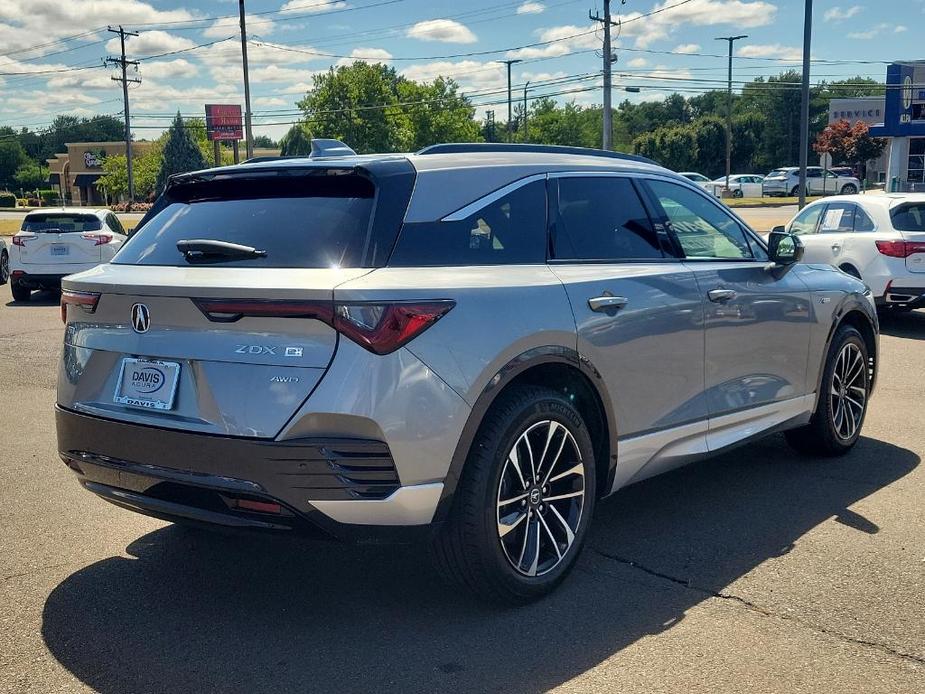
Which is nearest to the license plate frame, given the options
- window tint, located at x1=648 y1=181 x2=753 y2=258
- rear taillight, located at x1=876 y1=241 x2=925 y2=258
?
window tint, located at x1=648 y1=181 x2=753 y2=258

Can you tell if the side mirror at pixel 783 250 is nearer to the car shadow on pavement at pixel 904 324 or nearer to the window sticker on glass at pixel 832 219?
the car shadow on pavement at pixel 904 324

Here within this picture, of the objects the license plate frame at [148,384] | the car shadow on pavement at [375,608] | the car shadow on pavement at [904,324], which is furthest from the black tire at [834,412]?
the car shadow on pavement at [904,324]

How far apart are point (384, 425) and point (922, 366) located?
25.2 feet

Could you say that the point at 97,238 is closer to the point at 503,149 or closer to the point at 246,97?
the point at 503,149

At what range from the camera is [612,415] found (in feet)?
13.8

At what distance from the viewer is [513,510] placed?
150 inches

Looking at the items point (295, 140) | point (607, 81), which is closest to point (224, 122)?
point (295, 140)

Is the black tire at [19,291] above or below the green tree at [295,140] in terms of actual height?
below

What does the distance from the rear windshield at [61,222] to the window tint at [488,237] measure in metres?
13.8

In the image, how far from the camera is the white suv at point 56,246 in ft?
52.2

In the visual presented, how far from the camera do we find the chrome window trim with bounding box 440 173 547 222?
3828mm

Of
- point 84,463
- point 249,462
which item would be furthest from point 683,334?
point 84,463

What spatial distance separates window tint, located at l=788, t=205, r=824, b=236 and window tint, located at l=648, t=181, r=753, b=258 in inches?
320

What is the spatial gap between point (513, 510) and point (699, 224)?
2112mm
